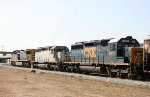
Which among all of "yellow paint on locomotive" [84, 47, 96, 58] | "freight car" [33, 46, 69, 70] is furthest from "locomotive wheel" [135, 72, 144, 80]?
"freight car" [33, 46, 69, 70]

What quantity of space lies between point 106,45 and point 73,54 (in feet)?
26.7

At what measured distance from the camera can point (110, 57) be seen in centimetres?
2833

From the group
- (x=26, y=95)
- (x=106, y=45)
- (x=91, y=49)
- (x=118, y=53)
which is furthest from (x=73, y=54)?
(x=26, y=95)

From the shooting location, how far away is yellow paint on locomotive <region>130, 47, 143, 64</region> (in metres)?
24.9

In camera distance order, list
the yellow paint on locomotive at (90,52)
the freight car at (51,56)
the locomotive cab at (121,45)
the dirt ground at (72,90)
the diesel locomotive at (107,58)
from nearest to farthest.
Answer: the dirt ground at (72,90) → the diesel locomotive at (107,58) → the locomotive cab at (121,45) → the yellow paint on locomotive at (90,52) → the freight car at (51,56)

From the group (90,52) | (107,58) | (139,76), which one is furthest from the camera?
(90,52)

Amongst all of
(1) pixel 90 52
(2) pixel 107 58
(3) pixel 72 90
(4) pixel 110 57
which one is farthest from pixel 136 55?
(3) pixel 72 90

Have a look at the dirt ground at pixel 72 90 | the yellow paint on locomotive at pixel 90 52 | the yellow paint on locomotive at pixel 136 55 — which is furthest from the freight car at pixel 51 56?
the dirt ground at pixel 72 90

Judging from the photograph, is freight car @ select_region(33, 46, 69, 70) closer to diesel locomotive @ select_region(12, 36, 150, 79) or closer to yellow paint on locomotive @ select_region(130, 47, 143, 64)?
diesel locomotive @ select_region(12, 36, 150, 79)

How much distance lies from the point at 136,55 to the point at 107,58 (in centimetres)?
443

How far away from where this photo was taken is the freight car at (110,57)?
2495 cm

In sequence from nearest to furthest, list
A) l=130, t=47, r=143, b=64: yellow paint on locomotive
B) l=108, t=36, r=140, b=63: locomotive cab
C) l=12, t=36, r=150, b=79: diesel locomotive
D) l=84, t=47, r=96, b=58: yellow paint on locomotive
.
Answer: l=12, t=36, r=150, b=79: diesel locomotive < l=130, t=47, r=143, b=64: yellow paint on locomotive < l=108, t=36, r=140, b=63: locomotive cab < l=84, t=47, r=96, b=58: yellow paint on locomotive

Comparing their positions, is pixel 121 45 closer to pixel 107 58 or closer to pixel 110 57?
pixel 110 57

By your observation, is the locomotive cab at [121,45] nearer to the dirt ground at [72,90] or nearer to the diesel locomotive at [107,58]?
the diesel locomotive at [107,58]
